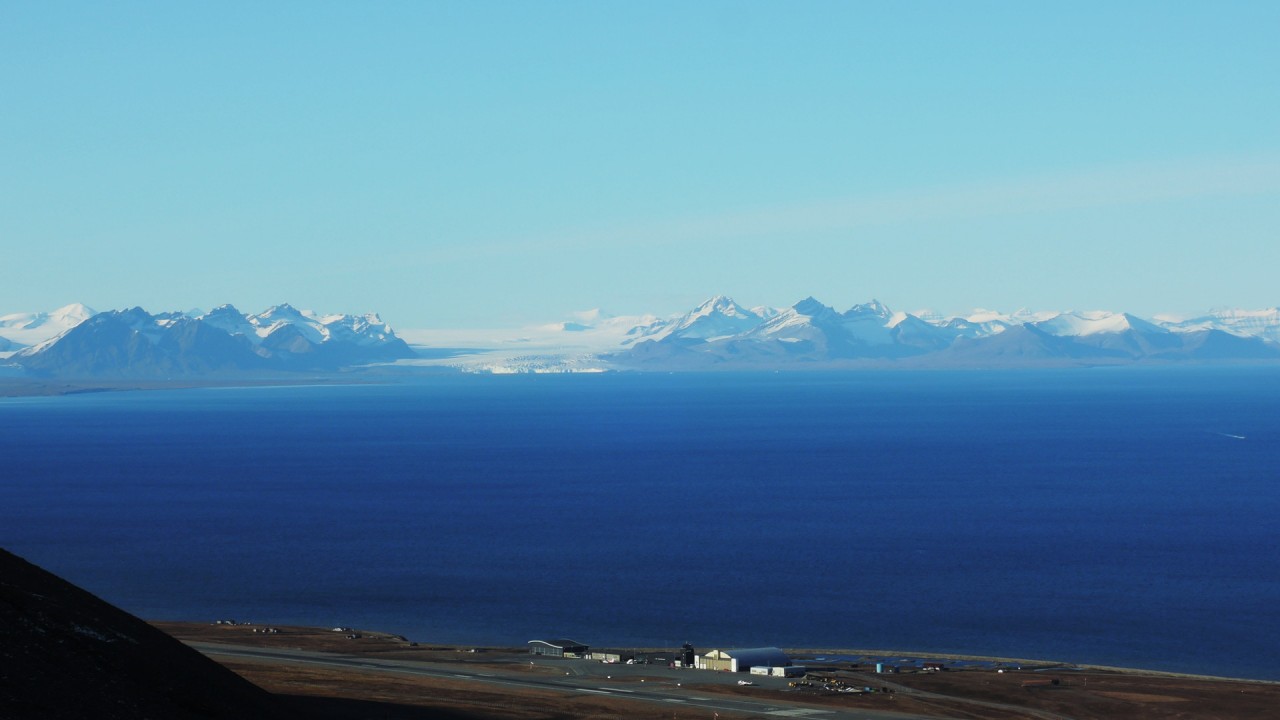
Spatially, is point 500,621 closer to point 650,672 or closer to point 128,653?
point 650,672

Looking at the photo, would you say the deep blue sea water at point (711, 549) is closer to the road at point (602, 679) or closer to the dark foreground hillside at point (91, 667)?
the road at point (602, 679)

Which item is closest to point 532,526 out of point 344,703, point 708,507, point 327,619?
point 708,507

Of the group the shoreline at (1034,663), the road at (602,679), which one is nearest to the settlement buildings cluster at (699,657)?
the road at (602,679)

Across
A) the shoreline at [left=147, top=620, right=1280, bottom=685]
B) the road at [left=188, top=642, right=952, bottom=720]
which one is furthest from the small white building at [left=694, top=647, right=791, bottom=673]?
the shoreline at [left=147, top=620, right=1280, bottom=685]

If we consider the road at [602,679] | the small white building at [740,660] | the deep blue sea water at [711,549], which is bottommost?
the road at [602,679]

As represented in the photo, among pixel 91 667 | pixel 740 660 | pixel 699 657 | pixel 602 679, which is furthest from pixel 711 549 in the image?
pixel 91 667

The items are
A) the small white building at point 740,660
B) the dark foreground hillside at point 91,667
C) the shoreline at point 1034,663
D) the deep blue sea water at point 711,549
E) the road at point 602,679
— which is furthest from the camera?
the deep blue sea water at point 711,549

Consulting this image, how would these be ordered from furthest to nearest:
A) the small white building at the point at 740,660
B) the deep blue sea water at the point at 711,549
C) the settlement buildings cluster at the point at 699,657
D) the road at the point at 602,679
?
the deep blue sea water at the point at 711,549 < the small white building at the point at 740,660 < the settlement buildings cluster at the point at 699,657 < the road at the point at 602,679
